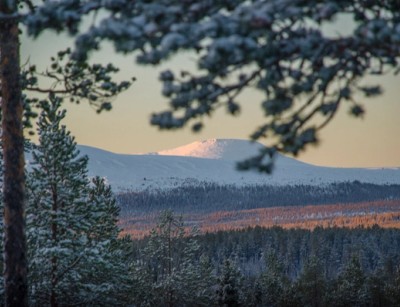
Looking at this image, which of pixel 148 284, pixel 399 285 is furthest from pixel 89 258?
pixel 399 285

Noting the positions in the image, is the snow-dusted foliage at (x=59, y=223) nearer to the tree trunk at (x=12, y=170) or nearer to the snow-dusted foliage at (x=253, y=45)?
the tree trunk at (x=12, y=170)

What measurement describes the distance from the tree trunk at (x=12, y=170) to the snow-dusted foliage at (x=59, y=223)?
9.18 metres

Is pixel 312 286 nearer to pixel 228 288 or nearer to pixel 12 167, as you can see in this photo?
pixel 228 288

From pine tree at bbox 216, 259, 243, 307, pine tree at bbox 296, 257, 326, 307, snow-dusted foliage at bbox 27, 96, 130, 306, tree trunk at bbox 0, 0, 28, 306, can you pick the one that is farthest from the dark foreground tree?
pine tree at bbox 296, 257, 326, 307

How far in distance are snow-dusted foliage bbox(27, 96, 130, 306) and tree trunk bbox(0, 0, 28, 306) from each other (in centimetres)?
918

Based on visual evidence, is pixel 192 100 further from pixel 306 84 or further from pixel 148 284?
pixel 148 284

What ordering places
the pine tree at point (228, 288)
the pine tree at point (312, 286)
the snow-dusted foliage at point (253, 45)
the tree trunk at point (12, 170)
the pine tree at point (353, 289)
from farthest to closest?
1. the pine tree at point (312, 286)
2. the pine tree at point (353, 289)
3. the pine tree at point (228, 288)
4. the tree trunk at point (12, 170)
5. the snow-dusted foliage at point (253, 45)

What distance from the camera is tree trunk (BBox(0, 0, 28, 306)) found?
10.6m

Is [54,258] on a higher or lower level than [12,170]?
lower

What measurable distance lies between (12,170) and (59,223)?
1038 cm

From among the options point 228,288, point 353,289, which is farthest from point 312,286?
point 228,288

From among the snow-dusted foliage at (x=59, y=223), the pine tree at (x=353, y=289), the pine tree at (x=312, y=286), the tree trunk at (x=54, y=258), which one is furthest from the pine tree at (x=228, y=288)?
the tree trunk at (x=54, y=258)

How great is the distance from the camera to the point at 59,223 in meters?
20.7

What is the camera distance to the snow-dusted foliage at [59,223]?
67.3ft
